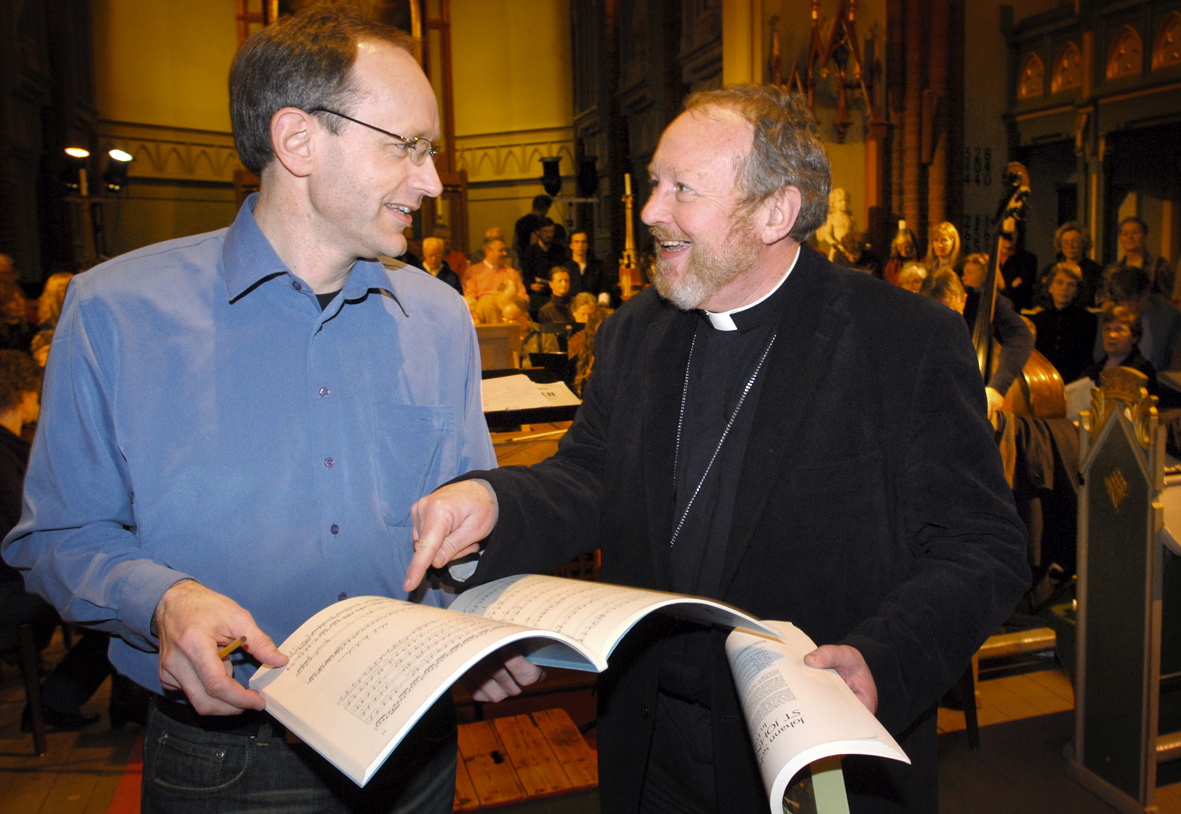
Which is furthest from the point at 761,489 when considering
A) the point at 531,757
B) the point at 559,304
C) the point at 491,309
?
the point at 559,304

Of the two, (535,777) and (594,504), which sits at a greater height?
(594,504)

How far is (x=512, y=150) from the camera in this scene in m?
16.5

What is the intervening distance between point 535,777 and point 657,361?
5.06 ft

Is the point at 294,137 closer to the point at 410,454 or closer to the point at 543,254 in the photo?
the point at 410,454

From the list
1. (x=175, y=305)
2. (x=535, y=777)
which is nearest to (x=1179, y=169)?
(x=535, y=777)

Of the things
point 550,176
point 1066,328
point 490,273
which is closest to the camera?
point 1066,328

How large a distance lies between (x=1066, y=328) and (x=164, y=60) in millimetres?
14075

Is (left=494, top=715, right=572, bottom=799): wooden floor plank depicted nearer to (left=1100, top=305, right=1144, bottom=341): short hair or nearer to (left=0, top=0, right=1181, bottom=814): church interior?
(left=0, top=0, right=1181, bottom=814): church interior

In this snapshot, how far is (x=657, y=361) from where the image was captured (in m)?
1.78

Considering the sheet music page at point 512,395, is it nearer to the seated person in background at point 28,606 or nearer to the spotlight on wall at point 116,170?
the seated person in background at point 28,606

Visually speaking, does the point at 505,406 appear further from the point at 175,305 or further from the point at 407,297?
the point at 175,305

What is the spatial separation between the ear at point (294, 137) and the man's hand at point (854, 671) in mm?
1093

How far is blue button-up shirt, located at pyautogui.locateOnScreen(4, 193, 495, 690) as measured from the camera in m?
1.27

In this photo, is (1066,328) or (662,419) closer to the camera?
(662,419)
